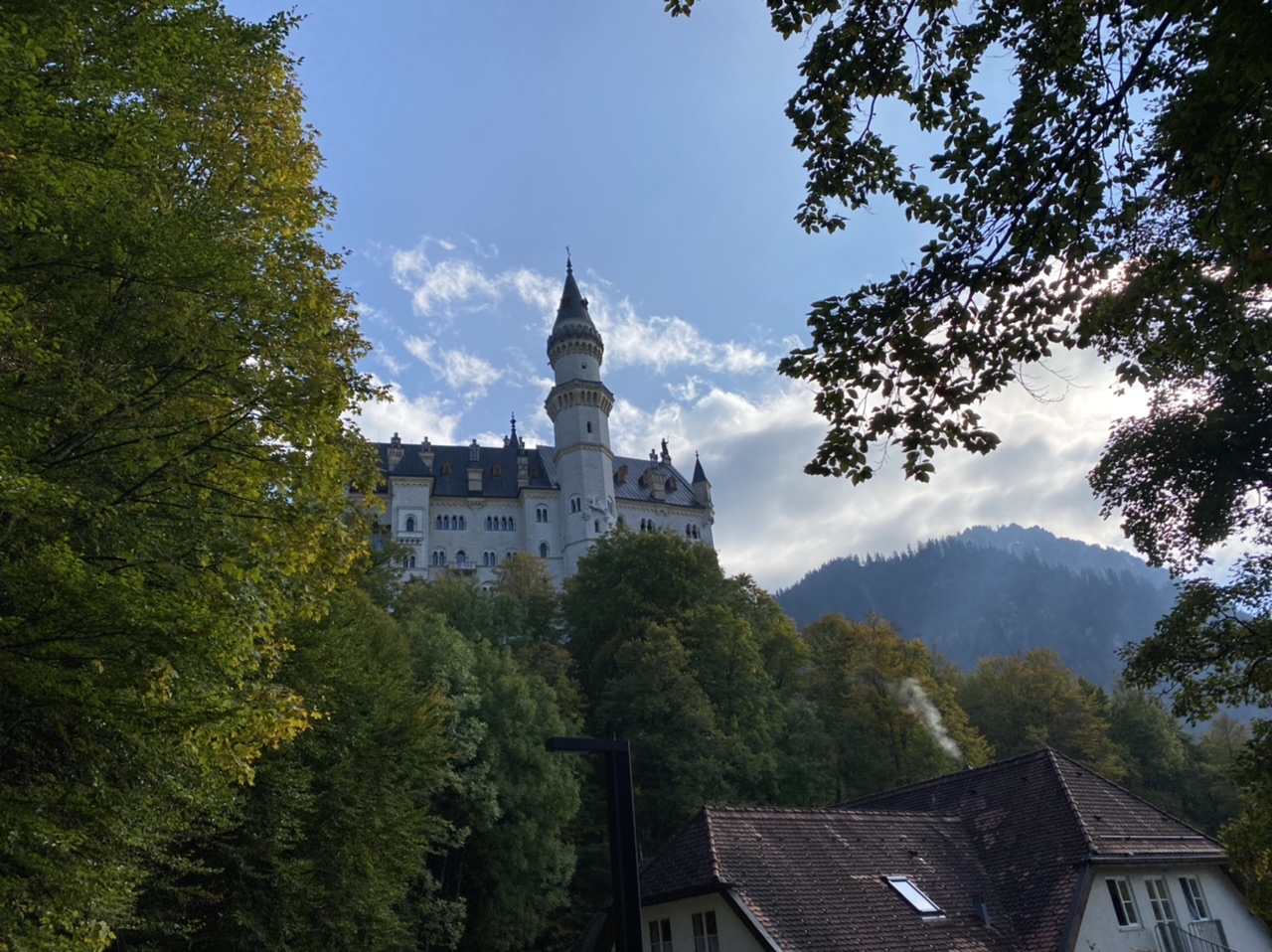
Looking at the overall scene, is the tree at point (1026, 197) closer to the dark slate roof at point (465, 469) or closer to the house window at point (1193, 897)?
the house window at point (1193, 897)

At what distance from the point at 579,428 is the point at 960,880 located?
236ft

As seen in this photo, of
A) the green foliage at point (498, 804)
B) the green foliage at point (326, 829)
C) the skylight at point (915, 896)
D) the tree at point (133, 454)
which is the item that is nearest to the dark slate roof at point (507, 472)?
the green foliage at point (498, 804)

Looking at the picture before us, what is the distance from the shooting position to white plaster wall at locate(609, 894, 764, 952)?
17.5m

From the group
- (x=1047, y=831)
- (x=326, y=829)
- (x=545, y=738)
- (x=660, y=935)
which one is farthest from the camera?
(x=545, y=738)

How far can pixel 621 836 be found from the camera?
959 cm

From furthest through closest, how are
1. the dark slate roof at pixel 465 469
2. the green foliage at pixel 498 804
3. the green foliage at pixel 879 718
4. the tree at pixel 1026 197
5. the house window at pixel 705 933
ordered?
the dark slate roof at pixel 465 469 → the green foliage at pixel 879 718 → the green foliage at pixel 498 804 → the house window at pixel 705 933 → the tree at pixel 1026 197

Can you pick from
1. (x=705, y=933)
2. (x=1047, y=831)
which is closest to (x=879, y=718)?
(x=1047, y=831)

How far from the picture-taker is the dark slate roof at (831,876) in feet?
59.2

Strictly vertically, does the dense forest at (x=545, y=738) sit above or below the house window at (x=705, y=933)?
above

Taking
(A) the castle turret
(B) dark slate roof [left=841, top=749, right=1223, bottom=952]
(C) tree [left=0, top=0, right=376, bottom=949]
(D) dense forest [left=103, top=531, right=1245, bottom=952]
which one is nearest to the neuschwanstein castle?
(A) the castle turret

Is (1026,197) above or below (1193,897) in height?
above

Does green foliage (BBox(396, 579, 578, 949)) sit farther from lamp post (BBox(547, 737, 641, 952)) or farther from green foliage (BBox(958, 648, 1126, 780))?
green foliage (BBox(958, 648, 1126, 780))

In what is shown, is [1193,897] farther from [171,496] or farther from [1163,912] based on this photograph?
[171,496]

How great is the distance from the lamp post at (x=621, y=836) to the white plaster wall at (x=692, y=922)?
8.84 metres
